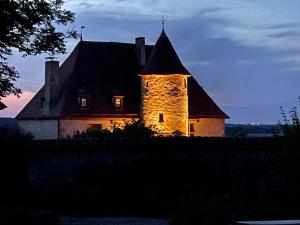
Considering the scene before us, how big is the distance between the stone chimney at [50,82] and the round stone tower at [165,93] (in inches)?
284

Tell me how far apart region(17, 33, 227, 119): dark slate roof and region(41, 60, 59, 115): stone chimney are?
0.53 meters

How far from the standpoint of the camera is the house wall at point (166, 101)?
54.6m

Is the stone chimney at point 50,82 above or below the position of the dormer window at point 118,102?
above

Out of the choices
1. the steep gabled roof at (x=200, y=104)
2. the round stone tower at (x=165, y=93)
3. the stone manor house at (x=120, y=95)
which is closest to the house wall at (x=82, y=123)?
the stone manor house at (x=120, y=95)

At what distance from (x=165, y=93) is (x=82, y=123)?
22.8 ft

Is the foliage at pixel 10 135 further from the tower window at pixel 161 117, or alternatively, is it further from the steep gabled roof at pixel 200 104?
the steep gabled roof at pixel 200 104

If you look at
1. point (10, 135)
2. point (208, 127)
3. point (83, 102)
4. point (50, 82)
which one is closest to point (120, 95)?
point (83, 102)

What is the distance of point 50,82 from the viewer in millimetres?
58375

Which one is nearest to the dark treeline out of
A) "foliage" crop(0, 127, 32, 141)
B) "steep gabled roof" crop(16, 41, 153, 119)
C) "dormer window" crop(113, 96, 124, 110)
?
"foliage" crop(0, 127, 32, 141)

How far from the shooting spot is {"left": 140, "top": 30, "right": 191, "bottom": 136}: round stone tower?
5459 cm

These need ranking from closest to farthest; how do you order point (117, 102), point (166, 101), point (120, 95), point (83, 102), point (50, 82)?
1. point (166, 101)
2. point (83, 102)
3. point (50, 82)
4. point (117, 102)
5. point (120, 95)

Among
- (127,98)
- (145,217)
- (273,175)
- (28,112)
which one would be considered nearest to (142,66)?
(127,98)

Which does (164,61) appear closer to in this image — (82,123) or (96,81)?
(96,81)

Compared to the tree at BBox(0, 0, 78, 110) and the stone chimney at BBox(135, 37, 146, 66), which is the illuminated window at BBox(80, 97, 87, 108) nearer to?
the stone chimney at BBox(135, 37, 146, 66)
